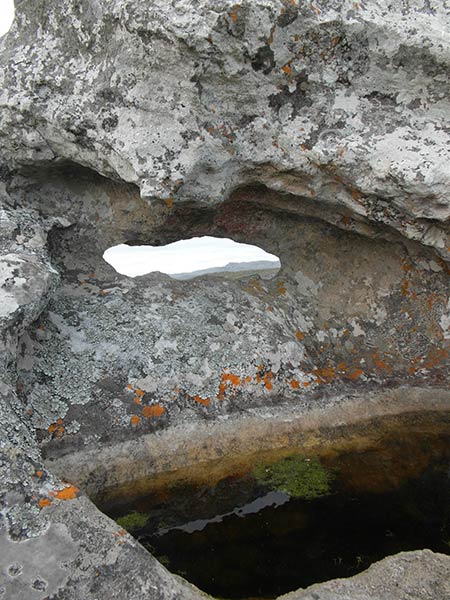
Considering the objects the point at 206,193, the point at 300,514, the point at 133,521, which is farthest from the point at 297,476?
the point at 206,193

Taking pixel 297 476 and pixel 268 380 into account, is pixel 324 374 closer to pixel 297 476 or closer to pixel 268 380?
pixel 268 380

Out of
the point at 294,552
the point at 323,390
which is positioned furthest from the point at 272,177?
the point at 294,552

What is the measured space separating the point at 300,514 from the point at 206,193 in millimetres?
2552

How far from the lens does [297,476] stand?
379 cm

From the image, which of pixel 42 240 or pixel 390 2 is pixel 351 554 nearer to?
pixel 42 240

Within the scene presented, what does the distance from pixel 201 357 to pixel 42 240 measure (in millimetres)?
1708

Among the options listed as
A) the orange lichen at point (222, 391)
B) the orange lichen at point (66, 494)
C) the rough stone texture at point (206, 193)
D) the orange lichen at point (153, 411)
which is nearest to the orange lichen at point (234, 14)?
the rough stone texture at point (206, 193)

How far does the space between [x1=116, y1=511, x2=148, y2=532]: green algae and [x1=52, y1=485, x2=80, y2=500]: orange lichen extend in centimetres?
81

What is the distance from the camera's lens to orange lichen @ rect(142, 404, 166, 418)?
417 centimetres

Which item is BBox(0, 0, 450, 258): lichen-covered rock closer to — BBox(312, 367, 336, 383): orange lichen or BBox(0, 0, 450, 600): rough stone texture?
BBox(0, 0, 450, 600): rough stone texture

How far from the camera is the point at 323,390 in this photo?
470 cm

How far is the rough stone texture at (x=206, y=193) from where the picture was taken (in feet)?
12.7

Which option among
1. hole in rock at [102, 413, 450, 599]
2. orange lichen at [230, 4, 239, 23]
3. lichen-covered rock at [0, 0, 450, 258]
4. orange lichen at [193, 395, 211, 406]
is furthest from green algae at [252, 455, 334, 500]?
orange lichen at [230, 4, 239, 23]

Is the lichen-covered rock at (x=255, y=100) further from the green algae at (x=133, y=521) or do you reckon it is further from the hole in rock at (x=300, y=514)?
the green algae at (x=133, y=521)
